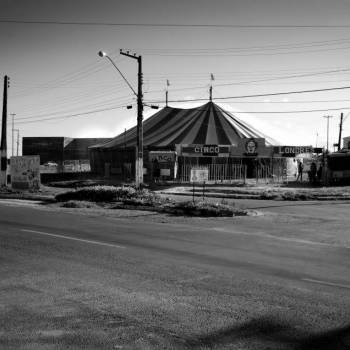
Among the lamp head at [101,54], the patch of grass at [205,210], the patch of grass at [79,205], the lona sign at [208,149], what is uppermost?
the lamp head at [101,54]

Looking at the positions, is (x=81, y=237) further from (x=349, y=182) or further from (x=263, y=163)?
(x=263, y=163)

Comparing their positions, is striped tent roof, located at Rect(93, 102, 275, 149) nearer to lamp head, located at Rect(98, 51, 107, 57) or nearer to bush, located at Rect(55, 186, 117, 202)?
lamp head, located at Rect(98, 51, 107, 57)

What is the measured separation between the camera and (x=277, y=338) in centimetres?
510

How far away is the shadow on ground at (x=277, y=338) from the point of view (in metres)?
4.91

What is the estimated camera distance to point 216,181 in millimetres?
39281

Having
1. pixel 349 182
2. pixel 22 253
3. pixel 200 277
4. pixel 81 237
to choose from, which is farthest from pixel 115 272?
pixel 349 182

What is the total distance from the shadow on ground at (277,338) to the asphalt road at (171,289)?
1cm

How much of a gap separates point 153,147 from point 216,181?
5641 mm

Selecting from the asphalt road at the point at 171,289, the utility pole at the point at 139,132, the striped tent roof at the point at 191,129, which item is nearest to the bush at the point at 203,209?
the asphalt road at the point at 171,289

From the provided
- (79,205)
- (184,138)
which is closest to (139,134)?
(79,205)

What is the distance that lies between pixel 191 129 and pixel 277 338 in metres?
37.3

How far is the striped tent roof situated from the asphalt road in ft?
90.8

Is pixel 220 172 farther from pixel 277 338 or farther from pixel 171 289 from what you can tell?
pixel 277 338

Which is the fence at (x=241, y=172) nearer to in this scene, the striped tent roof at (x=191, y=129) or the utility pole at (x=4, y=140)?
the striped tent roof at (x=191, y=129)
